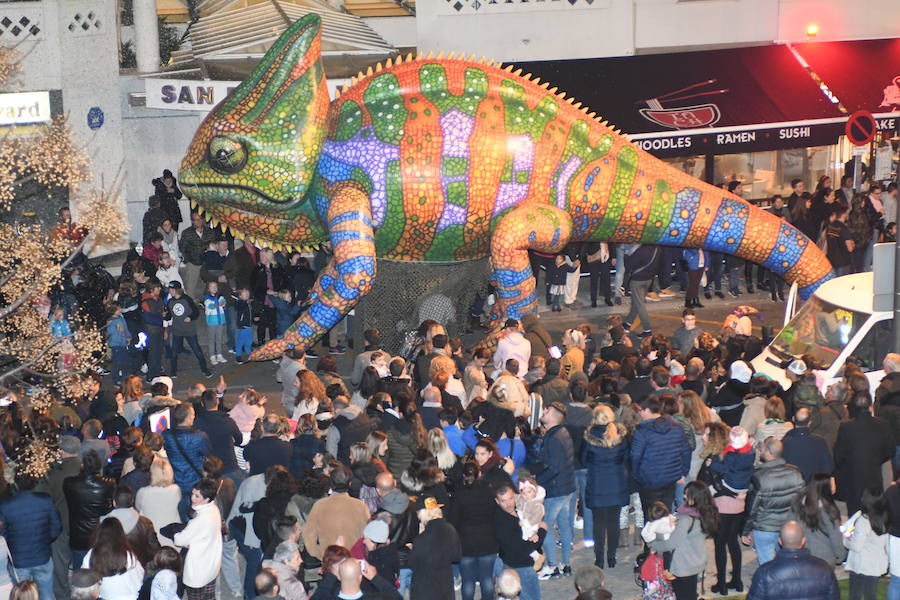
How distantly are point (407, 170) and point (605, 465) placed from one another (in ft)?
18.4

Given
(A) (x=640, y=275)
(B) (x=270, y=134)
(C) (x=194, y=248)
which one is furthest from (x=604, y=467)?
(C) (x=194, y=248)

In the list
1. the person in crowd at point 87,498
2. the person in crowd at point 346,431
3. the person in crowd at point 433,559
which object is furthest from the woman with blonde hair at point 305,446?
the person in crowd at point 433,559

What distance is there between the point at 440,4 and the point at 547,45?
5.74ft

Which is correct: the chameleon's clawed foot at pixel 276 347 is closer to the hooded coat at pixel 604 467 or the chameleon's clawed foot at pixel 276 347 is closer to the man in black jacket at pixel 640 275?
the man in black jacket at pixel 640 275

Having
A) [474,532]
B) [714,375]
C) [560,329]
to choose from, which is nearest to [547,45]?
[560,329]

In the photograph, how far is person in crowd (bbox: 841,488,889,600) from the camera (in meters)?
11.0

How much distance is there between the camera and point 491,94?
16.9m

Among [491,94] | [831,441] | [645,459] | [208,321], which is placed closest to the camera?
[645,459]

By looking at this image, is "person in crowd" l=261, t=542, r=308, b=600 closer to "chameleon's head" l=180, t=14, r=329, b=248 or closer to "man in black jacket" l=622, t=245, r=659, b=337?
"chameleon's head" l=180, t=14, r=329, b=248

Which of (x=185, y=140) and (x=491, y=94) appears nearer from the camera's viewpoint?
(x=491, y=94)

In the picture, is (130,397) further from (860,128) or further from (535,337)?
(860,128)

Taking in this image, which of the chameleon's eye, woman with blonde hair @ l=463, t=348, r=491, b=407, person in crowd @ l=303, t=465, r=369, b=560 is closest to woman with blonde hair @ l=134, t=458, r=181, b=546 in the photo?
person in crowd @ l=303, t=465, r=369, b=560

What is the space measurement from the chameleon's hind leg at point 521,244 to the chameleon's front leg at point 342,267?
4.82 feet

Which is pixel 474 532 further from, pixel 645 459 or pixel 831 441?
pixel 831 441
